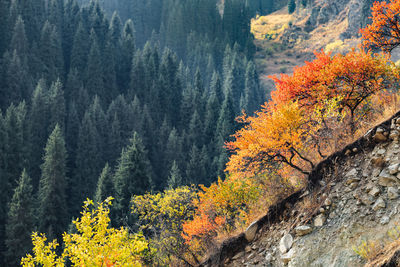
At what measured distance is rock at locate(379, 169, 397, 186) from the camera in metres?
11.9

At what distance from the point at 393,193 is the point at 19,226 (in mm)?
50417

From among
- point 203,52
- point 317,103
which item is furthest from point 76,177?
point 203,52

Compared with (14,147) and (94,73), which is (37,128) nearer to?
(14,147)

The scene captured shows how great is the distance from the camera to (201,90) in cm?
10075

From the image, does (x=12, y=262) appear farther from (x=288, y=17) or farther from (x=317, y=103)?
(x=288, y=17)

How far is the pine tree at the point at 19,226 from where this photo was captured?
4838cm

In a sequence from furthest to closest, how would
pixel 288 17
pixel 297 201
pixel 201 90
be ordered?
1. pixel 288 17
2. pixel 201 90
3. pixel 297 201

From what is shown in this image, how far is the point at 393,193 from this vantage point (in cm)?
1162

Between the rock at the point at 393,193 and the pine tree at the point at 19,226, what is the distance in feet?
163

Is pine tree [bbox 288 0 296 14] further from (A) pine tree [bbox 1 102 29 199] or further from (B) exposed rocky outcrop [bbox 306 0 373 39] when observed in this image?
(A) pine tree [bbox 1 102 29 199]

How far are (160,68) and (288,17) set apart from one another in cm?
8303

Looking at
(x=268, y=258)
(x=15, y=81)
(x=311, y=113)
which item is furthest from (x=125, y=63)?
(x=268, y=258)

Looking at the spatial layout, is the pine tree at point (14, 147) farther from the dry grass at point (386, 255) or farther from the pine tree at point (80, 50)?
the dry grass at point (386, 255)

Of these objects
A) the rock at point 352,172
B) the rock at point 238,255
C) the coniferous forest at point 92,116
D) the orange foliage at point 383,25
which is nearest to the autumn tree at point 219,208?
the rock at point 238,255
